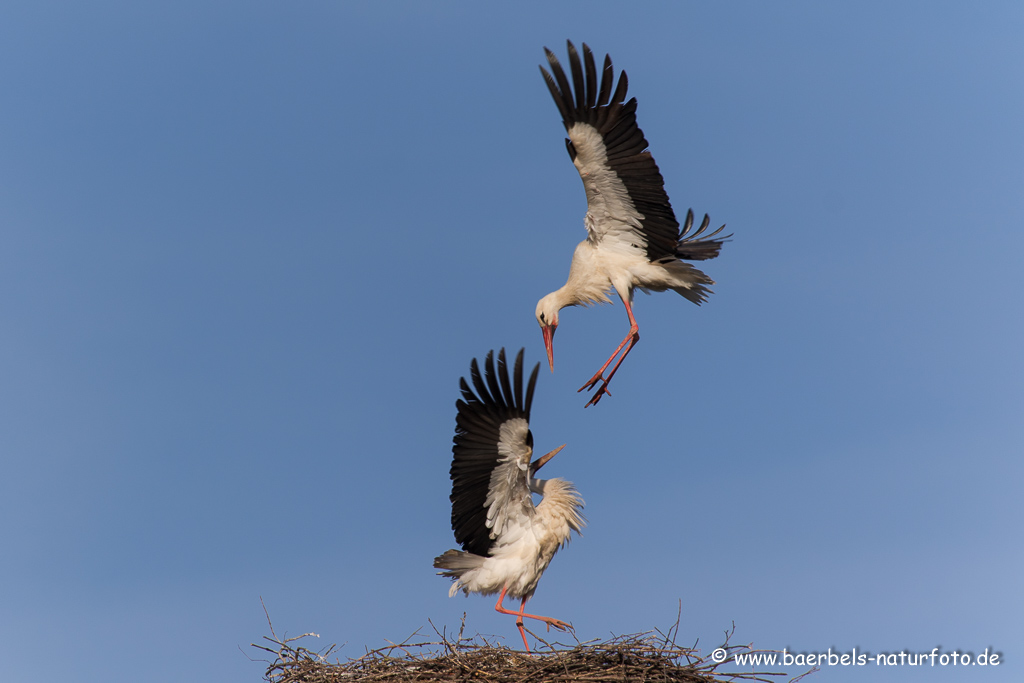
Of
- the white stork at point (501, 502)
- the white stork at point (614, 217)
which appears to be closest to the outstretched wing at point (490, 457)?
the white stork at point (501, 502)

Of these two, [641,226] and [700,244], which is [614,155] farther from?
[700,244]

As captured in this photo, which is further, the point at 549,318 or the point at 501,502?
the point at 549,318

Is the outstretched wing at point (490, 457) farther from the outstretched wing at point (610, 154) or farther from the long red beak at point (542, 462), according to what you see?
the outstretched wing at point (610, 154)

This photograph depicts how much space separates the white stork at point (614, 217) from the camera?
27.3 feet

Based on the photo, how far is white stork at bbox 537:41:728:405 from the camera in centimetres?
834

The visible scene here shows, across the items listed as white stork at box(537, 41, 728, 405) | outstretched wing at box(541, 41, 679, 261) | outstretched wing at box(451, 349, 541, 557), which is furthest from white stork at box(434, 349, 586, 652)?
outstretched wing at box(541, 41, 679, 261)

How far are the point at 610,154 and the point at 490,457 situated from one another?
2.74 m

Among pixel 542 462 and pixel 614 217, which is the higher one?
pixel 614 217

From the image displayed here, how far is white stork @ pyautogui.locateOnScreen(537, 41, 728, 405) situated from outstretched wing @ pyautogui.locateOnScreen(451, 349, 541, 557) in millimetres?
1485

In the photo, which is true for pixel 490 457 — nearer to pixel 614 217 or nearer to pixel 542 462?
pixel 542 462

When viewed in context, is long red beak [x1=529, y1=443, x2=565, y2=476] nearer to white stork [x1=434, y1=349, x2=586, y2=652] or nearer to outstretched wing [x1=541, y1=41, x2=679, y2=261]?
white stork [x1=434, y1=349, x2=586, y2=652]

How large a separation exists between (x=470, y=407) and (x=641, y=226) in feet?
8.01

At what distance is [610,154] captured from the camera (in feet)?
27.9

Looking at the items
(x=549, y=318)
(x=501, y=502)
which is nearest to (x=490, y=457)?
(x=501, y=502)
